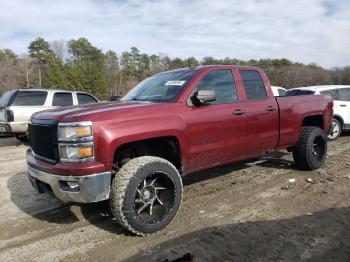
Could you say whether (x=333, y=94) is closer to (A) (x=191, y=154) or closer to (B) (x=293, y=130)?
(B) (x=293, y=130)

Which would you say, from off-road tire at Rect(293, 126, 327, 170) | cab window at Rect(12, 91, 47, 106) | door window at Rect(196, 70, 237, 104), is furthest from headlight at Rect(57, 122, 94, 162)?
cab window at Rect(12, 91, 47, 106)

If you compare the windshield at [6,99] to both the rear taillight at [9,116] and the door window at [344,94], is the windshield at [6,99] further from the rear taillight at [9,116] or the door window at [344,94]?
the door window at [344,94]

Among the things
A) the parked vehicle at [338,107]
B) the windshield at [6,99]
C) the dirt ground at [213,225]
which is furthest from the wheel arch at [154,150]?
the windshield at [6,99]

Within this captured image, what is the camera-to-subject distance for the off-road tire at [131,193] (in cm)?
400

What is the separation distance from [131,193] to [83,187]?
0.52 meters

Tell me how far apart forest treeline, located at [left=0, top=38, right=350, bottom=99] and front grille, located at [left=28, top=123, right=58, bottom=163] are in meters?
39.5

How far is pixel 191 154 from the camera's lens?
15.7 ft

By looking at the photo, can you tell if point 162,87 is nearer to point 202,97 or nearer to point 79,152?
point 202,97

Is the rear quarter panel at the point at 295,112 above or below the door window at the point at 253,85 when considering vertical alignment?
below

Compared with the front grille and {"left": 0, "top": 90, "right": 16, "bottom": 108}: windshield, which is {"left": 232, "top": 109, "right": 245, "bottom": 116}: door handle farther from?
{"left": 0, "top": 90, "right": 16, "bottom": 108}: windshield

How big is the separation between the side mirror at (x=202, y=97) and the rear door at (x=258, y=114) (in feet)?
2.93

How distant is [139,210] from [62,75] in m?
43.8

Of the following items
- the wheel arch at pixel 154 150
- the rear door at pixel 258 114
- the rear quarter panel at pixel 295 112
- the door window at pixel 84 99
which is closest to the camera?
the wheel arch at pixel 154 150

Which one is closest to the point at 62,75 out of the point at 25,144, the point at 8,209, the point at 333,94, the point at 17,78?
the point at 17,78
